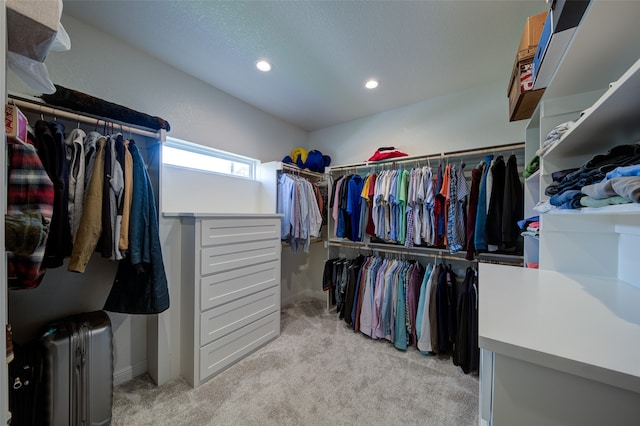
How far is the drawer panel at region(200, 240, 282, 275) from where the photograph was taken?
1607mm

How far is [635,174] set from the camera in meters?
0.50

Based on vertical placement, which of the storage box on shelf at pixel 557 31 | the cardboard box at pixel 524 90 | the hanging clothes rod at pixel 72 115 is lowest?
the hanging clothes rod at pixel 72 115

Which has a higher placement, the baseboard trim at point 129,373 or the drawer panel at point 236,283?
the drawer panel at point 236,283

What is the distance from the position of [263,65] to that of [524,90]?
1.83m

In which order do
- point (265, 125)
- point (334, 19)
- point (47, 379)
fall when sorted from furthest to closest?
point (265, 125) → point (334, 19) → point (47, 379)

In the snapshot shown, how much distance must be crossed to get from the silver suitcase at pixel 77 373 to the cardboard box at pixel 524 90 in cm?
274

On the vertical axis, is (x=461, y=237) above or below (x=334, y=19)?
below

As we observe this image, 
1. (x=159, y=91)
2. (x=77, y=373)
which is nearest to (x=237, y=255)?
(x=77, y=373)

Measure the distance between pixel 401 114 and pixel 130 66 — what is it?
2.60 meters

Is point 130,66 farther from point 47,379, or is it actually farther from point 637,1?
point 637,1

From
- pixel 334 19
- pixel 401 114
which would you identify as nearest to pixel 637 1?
pixel 334 19

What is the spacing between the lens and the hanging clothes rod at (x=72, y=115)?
1124 millimetres

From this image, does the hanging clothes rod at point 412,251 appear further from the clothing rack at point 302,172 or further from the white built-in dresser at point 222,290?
the white built-in dresser at point 222,290

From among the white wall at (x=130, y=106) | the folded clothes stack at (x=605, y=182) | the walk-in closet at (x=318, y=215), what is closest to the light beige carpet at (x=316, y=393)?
the walk-in closet at (x=318, y=215)
